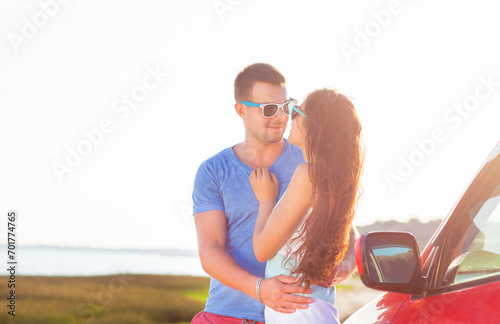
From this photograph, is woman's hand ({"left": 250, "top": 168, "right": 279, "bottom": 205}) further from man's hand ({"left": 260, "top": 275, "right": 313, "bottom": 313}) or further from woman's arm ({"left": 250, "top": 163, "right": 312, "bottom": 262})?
man's hand ({"left": 260, "top": 275, "right": 313, "bottom": 313})

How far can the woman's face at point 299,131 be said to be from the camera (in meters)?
2.71

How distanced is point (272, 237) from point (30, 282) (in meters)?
17.3

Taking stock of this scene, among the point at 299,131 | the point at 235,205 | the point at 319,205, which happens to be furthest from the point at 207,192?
the point at 319,205

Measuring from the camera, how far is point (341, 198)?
102 inches

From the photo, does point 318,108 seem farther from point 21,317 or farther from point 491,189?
point 21,317

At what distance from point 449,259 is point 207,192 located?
172 centimetres

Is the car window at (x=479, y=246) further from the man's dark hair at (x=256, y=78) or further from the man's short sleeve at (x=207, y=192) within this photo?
the man's dark hair at (x=256, y=78)

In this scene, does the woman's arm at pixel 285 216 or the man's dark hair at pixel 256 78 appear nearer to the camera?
the woman's arm at pixel 285 216

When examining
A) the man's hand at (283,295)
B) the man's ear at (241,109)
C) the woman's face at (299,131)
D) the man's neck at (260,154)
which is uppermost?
the man's ear at (241,109)

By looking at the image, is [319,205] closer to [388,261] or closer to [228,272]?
[388,261]

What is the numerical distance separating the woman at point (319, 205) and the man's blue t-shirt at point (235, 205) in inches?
23.5

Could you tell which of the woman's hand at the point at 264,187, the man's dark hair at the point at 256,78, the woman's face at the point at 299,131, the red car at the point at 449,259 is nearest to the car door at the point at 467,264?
the red car at the point at 449,259

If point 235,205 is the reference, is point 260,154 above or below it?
above

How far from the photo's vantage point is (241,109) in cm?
386
